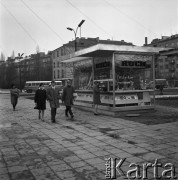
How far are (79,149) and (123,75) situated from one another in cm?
776

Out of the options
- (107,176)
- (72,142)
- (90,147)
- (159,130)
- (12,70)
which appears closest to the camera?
(107,176)

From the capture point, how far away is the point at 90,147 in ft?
21.6

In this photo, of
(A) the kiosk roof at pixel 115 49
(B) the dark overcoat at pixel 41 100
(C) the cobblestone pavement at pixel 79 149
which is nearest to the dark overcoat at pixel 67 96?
(B) the dark overcoat at pixel 41 100

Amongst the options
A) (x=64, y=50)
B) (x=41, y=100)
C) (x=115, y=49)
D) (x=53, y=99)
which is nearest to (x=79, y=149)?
(x=53, y=99)

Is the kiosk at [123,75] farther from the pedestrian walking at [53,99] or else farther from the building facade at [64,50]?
the building facade at [64,50]

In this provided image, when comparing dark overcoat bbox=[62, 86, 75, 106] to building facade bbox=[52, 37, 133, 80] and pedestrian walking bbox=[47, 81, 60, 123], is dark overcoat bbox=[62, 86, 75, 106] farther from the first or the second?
building facade bbox=[52, 37, 133, 80]

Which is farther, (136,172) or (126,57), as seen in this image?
(126,57)

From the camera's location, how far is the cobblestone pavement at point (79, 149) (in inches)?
191

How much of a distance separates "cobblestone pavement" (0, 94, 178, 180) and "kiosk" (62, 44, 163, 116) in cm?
350

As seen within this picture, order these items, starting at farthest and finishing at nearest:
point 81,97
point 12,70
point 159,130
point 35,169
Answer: point 12,70
point 81,97
point 159,130
point 35,169

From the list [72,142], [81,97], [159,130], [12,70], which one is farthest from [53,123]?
[12,70]

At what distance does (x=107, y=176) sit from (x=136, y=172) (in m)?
0.57

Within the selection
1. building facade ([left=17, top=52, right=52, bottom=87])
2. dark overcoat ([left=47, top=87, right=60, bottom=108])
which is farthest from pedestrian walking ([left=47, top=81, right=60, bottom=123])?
building facade ([left=17, top=52, right=52, bottom=87])

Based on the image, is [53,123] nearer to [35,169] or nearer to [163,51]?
[35,169]
